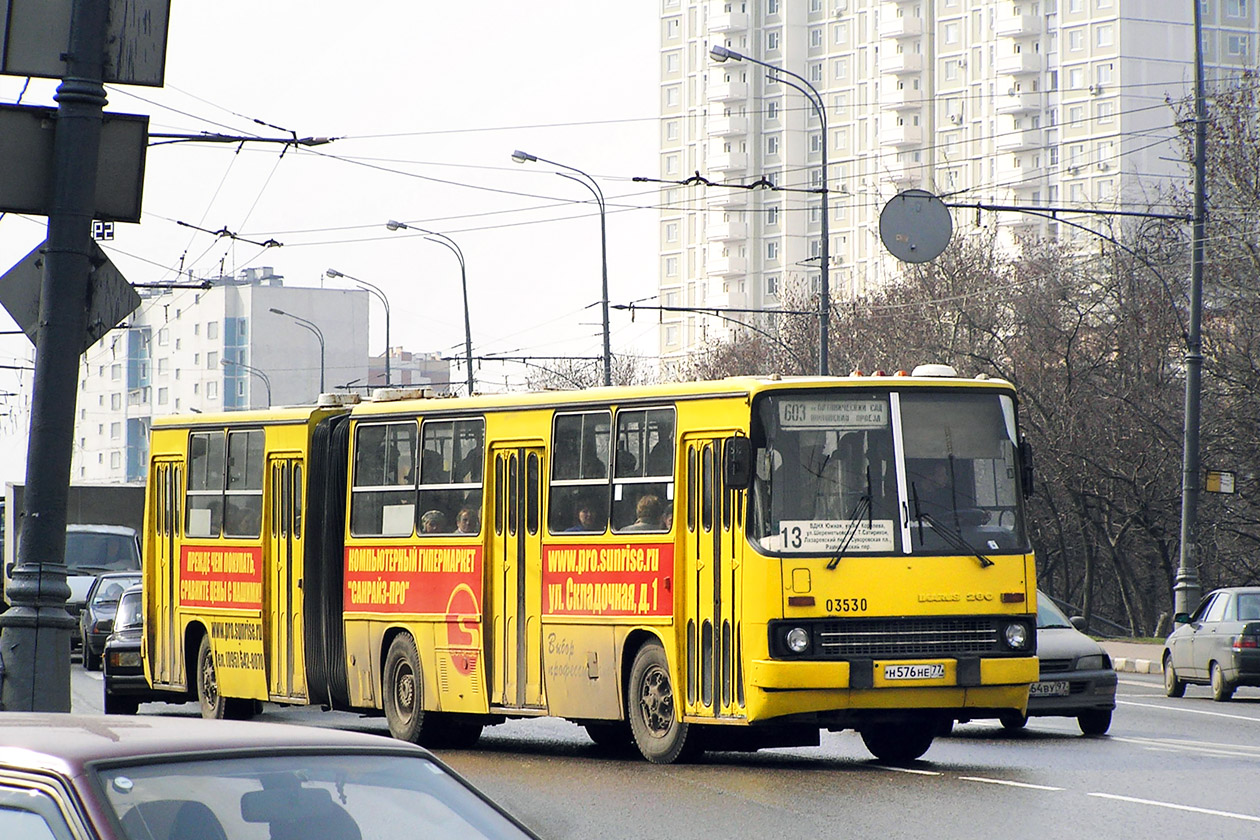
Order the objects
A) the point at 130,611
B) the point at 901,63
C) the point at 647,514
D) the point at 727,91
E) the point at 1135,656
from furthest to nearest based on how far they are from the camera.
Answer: the point at 727,91 → the point at 901,63 → the point at 1135,656 → the point at 130,611 → the point at 647,514

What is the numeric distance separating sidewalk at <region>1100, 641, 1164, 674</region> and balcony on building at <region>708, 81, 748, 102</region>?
101520mm

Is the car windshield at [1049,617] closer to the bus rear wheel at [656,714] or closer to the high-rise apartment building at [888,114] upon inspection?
the bus rear wheel at [656,714]

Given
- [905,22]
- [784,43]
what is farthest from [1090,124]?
[784,43]

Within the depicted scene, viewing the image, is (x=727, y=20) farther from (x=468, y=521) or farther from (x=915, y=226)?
(x=468, y=521)

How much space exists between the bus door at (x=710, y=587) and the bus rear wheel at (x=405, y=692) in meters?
3.44

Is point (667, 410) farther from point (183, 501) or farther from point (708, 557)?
point (183, 501)

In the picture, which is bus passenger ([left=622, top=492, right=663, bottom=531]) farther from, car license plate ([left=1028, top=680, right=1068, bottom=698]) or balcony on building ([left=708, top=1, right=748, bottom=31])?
balcony on building ([left=708, top=1, right=748, bottom=31])

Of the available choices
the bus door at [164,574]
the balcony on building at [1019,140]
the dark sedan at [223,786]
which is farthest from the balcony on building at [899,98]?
the dark sedan at [223,786]

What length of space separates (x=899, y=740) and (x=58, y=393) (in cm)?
836

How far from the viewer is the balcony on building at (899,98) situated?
125938 millimetres

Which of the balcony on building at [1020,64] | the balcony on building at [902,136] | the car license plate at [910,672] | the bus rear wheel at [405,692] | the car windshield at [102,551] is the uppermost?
the balcony on building at [1020,64]

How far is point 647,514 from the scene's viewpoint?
15.2m

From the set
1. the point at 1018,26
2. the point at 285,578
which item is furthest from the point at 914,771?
the point at 1018,26

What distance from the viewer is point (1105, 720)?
18031 mm
